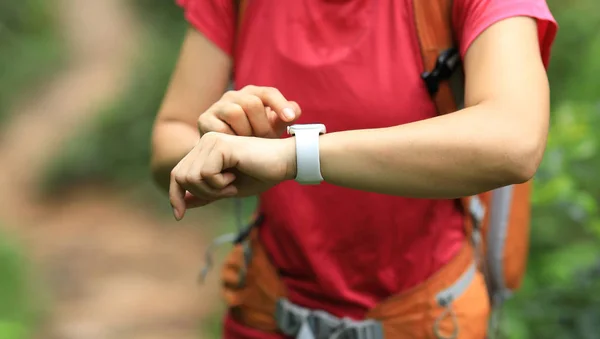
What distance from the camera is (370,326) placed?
1.46 meters

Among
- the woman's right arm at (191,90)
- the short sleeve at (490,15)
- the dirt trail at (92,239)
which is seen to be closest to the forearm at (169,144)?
the woman's right arm at (191,90)

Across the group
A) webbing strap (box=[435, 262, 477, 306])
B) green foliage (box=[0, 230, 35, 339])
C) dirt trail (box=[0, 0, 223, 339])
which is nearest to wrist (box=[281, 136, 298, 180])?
webbing strap (box=[435, 262, 477, 306])

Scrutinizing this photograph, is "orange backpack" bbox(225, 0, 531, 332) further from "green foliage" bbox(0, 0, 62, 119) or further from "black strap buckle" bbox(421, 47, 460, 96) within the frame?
"green foliage" bbox(0, 0, 62, 119)

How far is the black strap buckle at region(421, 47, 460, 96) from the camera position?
1230 millimetres

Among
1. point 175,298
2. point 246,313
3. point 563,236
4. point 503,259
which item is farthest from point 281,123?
point 175,298

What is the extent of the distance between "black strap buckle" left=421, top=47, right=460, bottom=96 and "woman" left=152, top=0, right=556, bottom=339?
0.08 ft

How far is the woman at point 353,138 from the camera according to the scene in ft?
3.57

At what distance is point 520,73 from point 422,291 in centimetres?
51

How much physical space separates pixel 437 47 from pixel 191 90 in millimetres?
469

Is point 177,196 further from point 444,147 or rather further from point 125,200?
point 125,200

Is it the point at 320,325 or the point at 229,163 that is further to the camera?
the point at 320,325

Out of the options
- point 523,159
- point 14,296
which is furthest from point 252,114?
point 14,296

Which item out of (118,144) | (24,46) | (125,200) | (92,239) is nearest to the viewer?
(92,239)

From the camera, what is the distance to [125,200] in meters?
5.11
